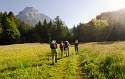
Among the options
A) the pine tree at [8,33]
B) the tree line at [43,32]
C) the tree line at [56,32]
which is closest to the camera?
the pine tree at [8,33]

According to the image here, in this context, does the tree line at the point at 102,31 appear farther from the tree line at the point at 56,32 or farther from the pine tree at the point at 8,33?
the pine tree at the point at 8,33

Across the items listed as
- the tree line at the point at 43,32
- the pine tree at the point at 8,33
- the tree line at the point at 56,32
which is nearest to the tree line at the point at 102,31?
the tree line at the point at 56,32

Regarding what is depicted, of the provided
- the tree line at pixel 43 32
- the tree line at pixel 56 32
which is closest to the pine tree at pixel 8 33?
the tree line at pixel 56 32

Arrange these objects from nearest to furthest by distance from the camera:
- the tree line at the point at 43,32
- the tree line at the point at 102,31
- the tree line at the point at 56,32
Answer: the tree line at the point at 102,31
the tree line at the point at 56,32
the tree line at the point at 43,32

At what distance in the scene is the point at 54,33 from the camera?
107125 mm

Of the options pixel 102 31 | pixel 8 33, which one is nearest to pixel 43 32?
pixel 8 33

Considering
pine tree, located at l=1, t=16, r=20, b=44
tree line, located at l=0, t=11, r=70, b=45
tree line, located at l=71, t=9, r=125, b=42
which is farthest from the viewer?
tree line, located at l=0, t=11, r=70, b=45

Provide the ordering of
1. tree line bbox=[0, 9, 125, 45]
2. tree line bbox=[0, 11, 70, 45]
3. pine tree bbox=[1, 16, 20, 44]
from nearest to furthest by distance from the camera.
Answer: pine tree bbox=[1, 16, 20, 44], tree line bbox=[0, 9, 125, 45], tree line bbox=[0, 11, 70, 45]

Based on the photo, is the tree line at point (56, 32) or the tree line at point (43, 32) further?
the tree line at point (43, 32)

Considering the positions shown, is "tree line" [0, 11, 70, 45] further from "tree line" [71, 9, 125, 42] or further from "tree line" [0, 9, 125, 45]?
"tree line" [71, 9, 125, 42]

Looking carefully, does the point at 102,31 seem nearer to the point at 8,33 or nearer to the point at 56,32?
the point at 56,32

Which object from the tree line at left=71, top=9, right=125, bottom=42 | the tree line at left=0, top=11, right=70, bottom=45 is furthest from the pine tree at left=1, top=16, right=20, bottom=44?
the tree line at left=71, top=9, right=125, bottom=42

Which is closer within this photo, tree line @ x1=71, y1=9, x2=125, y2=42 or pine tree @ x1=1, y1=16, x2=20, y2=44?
tree line @ x1=71, y1=9, x2=125, y2=42

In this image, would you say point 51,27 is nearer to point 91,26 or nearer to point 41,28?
point 41,28
